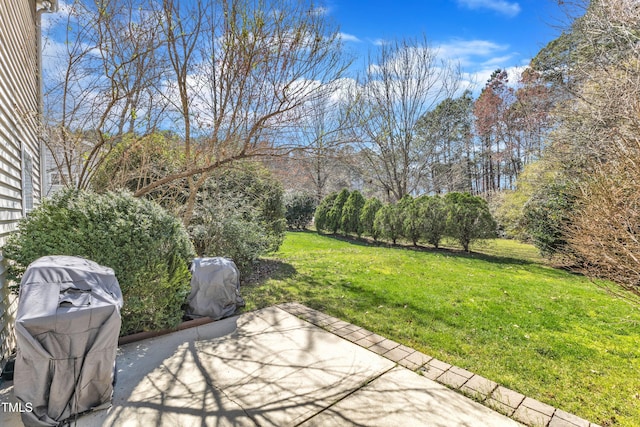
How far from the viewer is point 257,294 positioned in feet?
16.5

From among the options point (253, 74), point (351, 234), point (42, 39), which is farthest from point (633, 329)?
point (351, 234)

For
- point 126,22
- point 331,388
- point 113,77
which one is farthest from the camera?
point 126,22

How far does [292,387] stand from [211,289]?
75.1 inches

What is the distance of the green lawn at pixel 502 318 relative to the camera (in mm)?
2526

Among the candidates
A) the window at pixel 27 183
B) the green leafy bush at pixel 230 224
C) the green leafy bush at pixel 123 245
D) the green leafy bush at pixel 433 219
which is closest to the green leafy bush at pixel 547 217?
the green leafy bush at pixel 433 219

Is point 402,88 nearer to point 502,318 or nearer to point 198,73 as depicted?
point 198,73

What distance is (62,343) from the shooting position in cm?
192

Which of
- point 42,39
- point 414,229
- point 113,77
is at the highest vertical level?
point 42,39

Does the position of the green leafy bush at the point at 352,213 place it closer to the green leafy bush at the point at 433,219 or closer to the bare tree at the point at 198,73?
the green leafy bush at the point at 433,219

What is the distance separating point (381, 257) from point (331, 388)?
609 cm

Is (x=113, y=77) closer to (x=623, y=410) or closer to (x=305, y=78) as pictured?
(x=305, y=78)

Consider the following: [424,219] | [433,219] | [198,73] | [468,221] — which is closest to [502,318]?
[468,221]

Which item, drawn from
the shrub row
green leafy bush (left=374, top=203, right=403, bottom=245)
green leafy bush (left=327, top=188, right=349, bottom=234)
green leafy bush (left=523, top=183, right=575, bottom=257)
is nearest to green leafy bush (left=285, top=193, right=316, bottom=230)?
green leafy bush (left=327, top=188, right=349, bottom=234)

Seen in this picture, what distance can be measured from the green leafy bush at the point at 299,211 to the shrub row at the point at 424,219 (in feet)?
12.9
